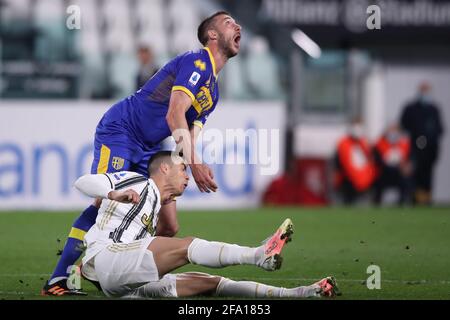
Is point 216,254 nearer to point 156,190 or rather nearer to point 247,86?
point 156,190

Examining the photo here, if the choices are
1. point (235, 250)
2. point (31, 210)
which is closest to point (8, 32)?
point (31, 210)

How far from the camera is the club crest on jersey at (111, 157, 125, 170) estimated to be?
776cm

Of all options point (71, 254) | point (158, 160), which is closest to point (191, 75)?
point (158, 160)

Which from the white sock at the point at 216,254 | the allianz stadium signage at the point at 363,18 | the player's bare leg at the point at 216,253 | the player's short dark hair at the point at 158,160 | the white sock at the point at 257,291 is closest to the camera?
the player's bare leg at the point at 216,253

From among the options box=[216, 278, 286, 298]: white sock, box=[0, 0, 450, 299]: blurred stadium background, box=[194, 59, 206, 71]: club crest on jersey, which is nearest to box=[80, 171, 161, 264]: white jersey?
box=[216, 278, 286, 298]: white sock

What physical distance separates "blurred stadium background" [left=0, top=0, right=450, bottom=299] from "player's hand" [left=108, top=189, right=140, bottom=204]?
5822 millimetres

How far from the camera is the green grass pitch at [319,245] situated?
27.2 feet

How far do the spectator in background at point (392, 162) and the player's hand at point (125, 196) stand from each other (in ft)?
44.0

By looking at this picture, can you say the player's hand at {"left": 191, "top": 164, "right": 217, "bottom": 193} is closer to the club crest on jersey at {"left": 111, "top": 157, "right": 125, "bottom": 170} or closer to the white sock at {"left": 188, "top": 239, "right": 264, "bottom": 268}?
the white sock at {"left": 188, "top": 239, "right": 264, "bottom": 268}

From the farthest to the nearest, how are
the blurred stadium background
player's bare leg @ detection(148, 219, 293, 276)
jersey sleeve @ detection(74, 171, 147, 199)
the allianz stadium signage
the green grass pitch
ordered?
the allianz stadium signage → the blurred stadium background → the green grass pitch → jersey sleeve @ detection(74, 171, 147, 199) → player's bare leg @ detection(148, 219, 293, 276)

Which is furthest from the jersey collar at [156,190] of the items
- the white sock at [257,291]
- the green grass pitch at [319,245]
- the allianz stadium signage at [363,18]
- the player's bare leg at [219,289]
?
the allianz stadium signage at [363,18]

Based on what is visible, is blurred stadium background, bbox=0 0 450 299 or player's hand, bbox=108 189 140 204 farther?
blurred stadium background, bbox=0 0 450 299

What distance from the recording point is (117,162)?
777cm

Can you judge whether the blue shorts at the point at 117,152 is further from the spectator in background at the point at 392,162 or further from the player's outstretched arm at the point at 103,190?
the spectator in background at the point at 392,162
